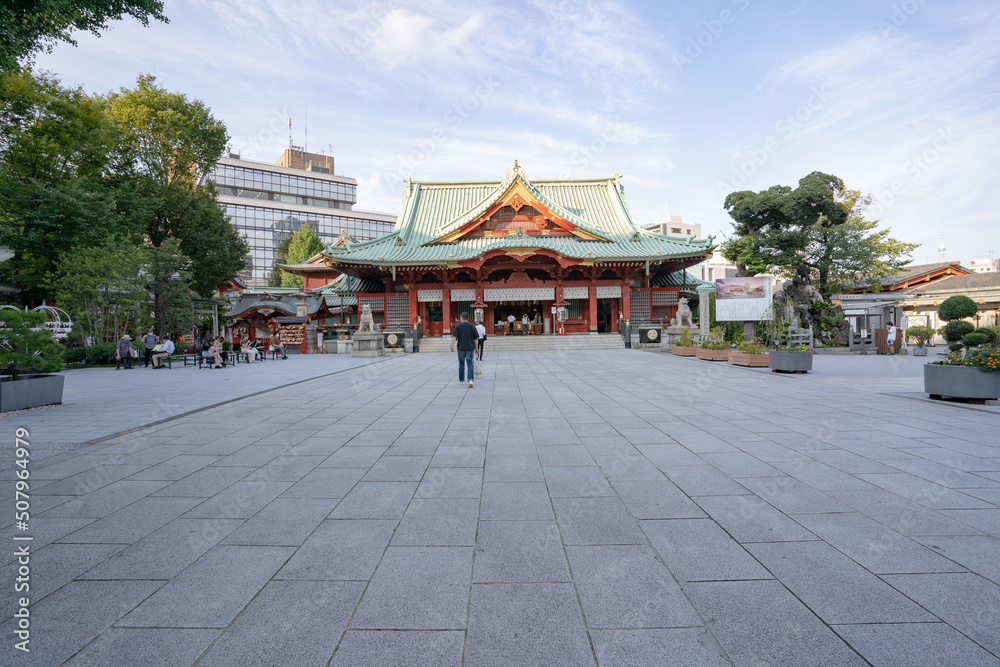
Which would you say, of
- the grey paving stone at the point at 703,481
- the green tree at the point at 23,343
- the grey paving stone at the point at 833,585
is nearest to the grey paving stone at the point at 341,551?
the grey paving stone at the point at 833,585

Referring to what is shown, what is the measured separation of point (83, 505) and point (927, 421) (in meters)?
9.76

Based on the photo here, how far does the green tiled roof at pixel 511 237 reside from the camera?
26859 mm

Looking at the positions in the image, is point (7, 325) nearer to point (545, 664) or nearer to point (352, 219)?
point (545, 664)

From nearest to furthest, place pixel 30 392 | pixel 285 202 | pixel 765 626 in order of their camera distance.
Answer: pixel 765 626 → pixel 30 392 → pixel 285 202

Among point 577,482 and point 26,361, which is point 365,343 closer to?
point 26,361

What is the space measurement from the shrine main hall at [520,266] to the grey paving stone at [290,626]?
2476 centimetres

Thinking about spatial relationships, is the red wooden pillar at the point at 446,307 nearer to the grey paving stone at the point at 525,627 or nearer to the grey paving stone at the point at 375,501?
the grey paving stone at the point at 375,501

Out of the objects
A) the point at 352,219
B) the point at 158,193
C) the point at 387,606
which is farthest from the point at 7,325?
the point at 352,219

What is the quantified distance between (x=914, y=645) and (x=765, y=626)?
60cm

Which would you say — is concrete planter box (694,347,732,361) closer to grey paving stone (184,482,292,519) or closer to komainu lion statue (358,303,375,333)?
komainu lion statue (358,303,375,333)

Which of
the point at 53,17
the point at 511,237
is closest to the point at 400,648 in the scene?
the point at 53,17

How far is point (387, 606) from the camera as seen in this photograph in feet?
7.80

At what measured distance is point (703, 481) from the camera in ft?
13.8

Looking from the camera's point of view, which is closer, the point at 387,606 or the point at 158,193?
the point at 387,606
